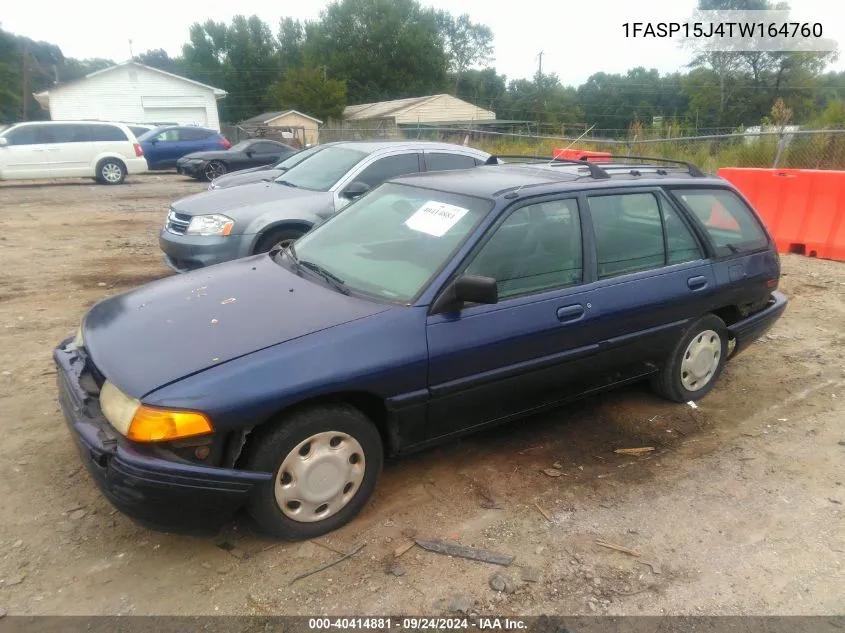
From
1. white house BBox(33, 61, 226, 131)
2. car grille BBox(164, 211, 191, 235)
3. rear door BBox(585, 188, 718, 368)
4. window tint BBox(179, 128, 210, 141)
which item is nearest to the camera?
rear door BBox(585, 188, 718, 368)

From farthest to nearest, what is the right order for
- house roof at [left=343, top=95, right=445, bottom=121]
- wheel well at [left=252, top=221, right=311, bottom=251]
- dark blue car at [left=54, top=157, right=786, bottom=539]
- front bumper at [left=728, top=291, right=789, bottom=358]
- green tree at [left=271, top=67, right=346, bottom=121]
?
green tree at [left=271, top=67, right=346, bottom=121]
house roof at [left=343, top=95, right=445, bottom=121]
wheel well at [left=252, top=221, right=311, bottom=251]
front bumper at [left=728, top=291, right=789, bottom=358]
dark blue car at [left=54, top=157, right=786, bottom=539]

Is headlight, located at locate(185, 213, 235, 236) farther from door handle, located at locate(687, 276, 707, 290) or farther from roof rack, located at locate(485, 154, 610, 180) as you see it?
door handle, located at locate(687, 276, 707, 290)

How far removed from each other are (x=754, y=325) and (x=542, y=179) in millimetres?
2070

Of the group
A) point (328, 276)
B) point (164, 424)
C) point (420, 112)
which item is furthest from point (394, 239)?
point (420, 112)

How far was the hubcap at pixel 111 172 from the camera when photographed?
674 inches

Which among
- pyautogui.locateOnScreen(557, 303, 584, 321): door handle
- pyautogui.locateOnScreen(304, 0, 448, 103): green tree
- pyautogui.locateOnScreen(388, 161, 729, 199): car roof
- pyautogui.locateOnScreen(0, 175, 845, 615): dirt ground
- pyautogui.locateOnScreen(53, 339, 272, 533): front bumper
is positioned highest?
pyautogui.locateOnScreen(304, 0, 448, 103): green tree

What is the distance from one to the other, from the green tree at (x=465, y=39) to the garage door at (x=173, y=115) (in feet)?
184

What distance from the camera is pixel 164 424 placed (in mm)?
2445

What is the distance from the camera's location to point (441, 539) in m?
2.96

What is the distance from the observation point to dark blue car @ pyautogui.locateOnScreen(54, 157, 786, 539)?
2557 millimetres

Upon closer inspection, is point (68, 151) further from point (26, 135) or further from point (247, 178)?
point (247, 178)

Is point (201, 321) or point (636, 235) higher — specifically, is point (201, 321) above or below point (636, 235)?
below

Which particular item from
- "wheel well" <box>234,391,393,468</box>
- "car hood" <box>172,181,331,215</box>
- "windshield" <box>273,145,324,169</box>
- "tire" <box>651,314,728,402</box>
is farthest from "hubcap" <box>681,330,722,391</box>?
"windshield" <box>273,145,324,169</box>

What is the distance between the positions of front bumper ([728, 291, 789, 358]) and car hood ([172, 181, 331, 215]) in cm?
409
